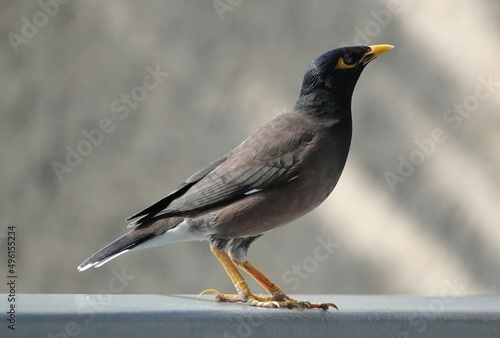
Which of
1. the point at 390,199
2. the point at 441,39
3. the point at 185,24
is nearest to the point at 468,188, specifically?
the point at 390,199

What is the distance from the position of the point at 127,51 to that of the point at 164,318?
2315 mm

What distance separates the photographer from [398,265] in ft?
11.5

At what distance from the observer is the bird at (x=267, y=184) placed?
196cm

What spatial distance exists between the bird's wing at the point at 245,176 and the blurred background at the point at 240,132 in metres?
1.53

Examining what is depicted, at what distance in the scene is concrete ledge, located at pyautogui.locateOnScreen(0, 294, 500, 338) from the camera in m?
1.51

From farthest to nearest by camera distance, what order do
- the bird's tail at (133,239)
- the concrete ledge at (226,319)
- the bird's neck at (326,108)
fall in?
the bird's neck at (326,108), the bird's tail at (133,239), the concrete ledge at (226,319)

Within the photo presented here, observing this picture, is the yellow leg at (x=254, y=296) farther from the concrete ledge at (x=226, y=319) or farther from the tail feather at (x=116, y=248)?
the tail feather at (x=116, y=248)

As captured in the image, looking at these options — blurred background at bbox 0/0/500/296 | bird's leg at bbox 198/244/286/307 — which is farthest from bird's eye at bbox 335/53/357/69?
blurred background at bbox 0/0/500/296

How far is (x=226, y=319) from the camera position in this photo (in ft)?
5.27

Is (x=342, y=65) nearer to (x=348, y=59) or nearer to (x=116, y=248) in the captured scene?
(x=348, y=59)

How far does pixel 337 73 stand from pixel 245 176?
1.15 ft

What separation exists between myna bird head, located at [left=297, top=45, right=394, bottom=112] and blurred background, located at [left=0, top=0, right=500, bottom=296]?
147cm

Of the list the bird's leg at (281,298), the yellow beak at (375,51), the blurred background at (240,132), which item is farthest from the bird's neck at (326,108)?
the blurred background at (240,132)

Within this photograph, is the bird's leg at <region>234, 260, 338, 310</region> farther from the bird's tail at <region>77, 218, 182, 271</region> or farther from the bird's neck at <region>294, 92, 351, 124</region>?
the bird's neck at <region>294, 92, 351, 124</region>
